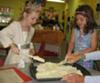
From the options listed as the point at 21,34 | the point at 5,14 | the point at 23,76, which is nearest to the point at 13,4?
the point at 5,14

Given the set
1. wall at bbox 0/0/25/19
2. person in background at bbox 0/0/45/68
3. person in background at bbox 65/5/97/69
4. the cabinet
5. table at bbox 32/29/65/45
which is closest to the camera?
person in background at bbox 0/0/45/68

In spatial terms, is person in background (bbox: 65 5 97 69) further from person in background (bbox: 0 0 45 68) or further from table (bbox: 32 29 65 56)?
table (bbox: 32 29 65 56)

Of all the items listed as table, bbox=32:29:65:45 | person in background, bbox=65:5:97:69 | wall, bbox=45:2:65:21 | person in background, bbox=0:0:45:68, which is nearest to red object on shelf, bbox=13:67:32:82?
person in background, bbox=0:0:45:68

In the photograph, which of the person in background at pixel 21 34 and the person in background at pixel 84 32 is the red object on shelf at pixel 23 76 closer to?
the person in background at pixel 21 34

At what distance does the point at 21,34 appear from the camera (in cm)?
177

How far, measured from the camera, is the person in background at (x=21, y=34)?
163cm

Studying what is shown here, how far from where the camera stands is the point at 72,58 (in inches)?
58.9

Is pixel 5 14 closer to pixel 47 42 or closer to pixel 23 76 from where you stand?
pixel 47 42

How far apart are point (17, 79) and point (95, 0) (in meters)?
4.44

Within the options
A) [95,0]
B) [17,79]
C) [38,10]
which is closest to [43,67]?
[17,79]

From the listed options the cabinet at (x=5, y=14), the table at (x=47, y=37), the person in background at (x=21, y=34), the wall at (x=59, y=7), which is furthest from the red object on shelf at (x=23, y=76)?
the wall at (x=59, y=7)

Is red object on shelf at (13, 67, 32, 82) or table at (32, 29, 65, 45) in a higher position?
red object on shelf at (13, 67, 32, 82)

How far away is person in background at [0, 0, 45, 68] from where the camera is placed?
5.34 feet

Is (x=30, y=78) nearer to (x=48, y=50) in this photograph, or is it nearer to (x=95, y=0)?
(x=48, y=50)
